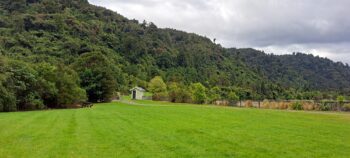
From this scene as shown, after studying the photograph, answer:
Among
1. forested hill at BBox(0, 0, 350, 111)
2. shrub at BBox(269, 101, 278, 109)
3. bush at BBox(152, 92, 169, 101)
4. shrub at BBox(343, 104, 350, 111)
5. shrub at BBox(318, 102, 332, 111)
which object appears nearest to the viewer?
shrub at BBox(343, 104, 350, 111)

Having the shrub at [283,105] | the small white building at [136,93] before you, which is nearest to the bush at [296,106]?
the shrub at [283,105]

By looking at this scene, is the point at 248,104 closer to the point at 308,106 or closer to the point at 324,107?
the point at 308,106

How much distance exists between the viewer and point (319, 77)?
187m

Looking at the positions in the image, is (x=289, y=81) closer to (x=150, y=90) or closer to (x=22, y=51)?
(x=150, y=90)

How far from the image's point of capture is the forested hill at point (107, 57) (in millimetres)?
63688

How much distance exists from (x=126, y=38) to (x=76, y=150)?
123167mm

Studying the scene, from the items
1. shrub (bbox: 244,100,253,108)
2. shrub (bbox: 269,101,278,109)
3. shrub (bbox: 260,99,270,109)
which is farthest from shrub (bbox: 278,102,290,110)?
shrub (bbox: 244,100,253,108)

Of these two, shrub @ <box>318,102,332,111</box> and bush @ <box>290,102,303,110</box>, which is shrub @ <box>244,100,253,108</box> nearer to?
bush @ <box>290,102,303,110</box>

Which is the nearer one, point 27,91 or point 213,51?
point 27,91

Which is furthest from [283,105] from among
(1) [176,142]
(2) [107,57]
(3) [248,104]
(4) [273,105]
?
(2) [107,57]

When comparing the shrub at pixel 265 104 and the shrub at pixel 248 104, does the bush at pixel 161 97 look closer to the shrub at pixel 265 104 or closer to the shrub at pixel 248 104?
the shrub at pixel 248 104

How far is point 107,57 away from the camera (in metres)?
100

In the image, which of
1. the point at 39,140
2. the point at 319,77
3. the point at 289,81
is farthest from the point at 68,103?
the point at 319,77

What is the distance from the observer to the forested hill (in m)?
63.7
